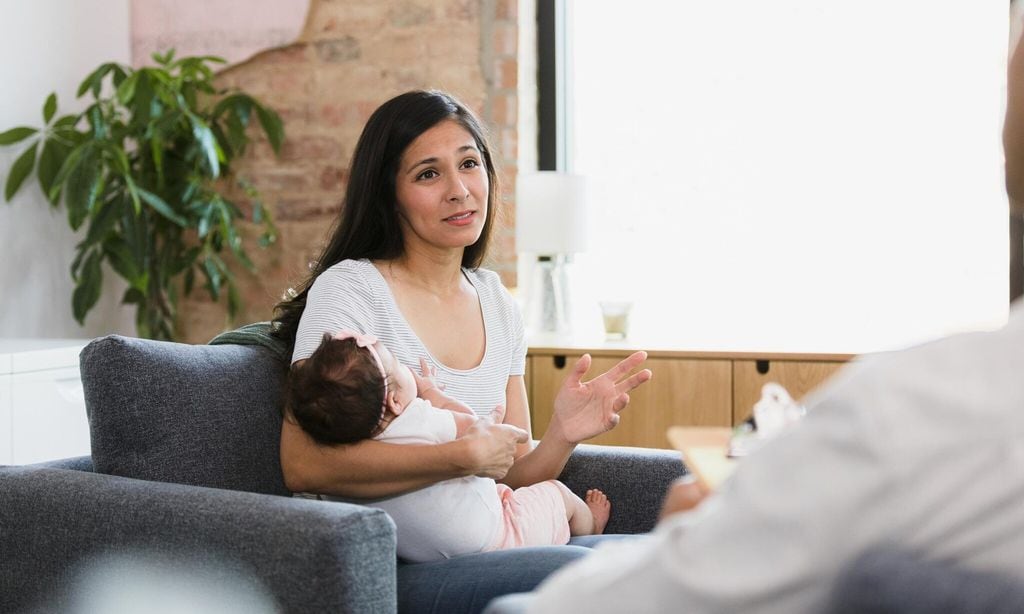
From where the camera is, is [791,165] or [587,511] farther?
[791,165]

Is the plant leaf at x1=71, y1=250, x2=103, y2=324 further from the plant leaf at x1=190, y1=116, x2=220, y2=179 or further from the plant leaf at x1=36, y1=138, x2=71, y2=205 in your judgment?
the plant leaf at x1=190, y1=116, x2=220, y2=179

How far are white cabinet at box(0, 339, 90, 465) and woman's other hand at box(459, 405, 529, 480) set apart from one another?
1.75m

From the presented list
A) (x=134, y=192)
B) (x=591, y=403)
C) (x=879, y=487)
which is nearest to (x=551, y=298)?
(x=134, y=192)

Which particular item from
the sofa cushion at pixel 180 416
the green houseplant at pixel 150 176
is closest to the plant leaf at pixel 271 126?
the green houseplant at pixel 150 176

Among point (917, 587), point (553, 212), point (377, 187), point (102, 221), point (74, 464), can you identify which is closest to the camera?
point (917, 587)

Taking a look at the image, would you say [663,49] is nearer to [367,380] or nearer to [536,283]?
[536,283]

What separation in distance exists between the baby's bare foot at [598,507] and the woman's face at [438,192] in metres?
0.53

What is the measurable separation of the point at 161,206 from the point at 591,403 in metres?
2.10

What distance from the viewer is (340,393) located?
177 centimetres

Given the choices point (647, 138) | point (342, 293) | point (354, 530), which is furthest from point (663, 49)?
point (354, 530)

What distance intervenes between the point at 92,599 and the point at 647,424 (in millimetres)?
1816

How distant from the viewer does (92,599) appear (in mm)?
1628

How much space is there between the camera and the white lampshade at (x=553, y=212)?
3434 mm

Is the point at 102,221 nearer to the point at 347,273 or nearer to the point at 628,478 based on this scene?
the point at 347,273
